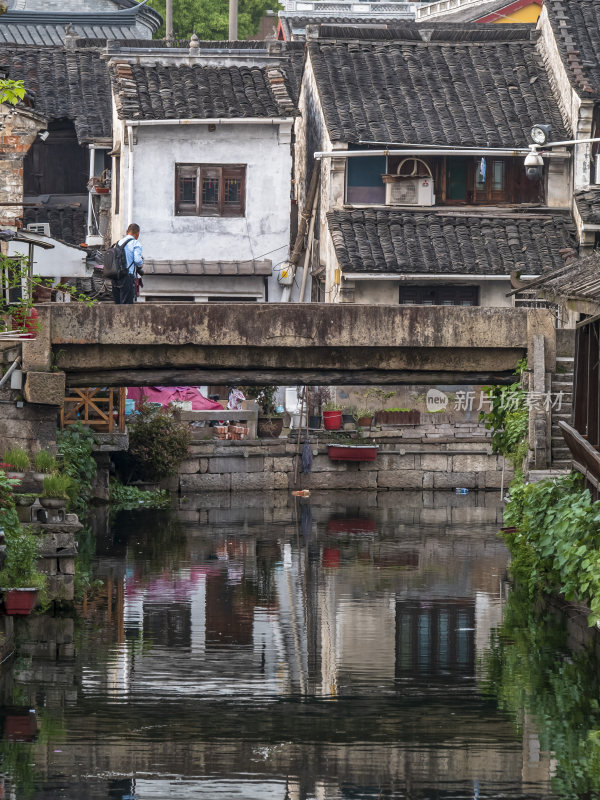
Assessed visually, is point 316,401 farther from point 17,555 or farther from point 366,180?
point 17,555

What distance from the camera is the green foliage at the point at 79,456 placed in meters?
32.7

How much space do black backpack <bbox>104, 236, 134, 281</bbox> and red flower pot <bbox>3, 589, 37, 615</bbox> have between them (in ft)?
22.4

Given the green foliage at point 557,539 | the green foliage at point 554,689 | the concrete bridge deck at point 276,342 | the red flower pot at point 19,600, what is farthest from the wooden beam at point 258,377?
the red flower pot at point 19,600

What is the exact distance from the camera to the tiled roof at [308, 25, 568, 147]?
132 ft

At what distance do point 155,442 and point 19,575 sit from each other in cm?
1662

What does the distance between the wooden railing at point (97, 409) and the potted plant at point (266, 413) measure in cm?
475

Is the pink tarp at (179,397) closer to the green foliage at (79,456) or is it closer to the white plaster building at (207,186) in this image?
the white plaster building at (207,186)

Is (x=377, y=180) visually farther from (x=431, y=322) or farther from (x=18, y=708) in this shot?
(x=18, y=708)

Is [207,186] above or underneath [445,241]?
above

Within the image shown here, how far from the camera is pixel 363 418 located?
39.7 meters

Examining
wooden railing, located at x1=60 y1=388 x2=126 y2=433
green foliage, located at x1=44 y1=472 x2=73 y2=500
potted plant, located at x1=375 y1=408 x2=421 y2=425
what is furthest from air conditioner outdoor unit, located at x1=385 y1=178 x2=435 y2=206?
green foliage, located at x1=44 y1=472 x2=73 y2=500

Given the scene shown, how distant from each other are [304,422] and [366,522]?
243 inches

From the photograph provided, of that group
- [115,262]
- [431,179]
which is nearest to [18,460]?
[115,262]

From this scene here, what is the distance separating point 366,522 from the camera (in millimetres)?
35188
